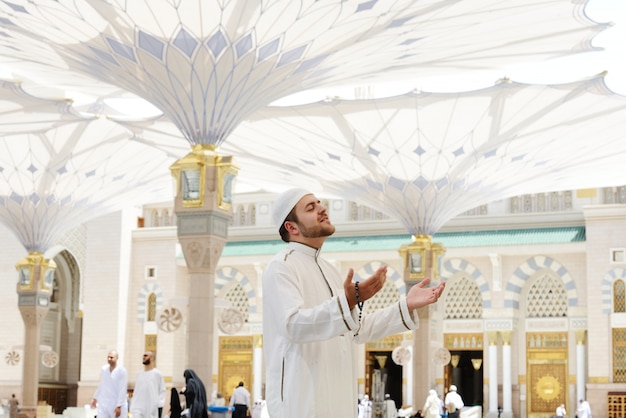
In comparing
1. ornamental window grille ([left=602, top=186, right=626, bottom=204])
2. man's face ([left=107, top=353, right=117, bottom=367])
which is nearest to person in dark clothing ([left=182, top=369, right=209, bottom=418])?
man's face ([left=107, top=353, right=117, bottom=367])

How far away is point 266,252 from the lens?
24.8 metres

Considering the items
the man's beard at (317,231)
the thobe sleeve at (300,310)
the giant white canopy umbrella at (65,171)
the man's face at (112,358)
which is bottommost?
the man's face at (112,358)

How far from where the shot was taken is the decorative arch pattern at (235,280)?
25.2 metres

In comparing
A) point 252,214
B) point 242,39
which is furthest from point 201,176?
point 252,214

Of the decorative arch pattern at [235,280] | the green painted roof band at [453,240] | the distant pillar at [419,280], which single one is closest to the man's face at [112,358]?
the distant pillar at [419,280]

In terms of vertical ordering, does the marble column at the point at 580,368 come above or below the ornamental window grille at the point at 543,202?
below

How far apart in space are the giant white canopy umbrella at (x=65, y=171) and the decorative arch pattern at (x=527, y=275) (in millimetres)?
8127

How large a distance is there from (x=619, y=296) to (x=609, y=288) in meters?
0.35

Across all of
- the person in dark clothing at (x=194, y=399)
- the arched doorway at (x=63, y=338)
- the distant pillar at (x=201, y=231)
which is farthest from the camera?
the arched doorway at (x=63, y=338)

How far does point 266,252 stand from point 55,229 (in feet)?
22.5

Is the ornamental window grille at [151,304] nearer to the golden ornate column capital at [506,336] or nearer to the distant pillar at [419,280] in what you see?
the golden ornate column capital at [506,336]

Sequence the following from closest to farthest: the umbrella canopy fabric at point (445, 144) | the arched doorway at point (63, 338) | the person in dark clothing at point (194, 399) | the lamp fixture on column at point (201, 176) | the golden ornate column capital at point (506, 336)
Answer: the person in dark clothing at point (194, 399) < the lamp fixture on column at point (201, 176) < the umbrella canopy fabric at point (445, 144) < the golden ornate column capital at point (506, 336) < the arched doorway at point (63, 338)

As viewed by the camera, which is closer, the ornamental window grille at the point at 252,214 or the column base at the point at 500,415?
the column base at the point at 500,415

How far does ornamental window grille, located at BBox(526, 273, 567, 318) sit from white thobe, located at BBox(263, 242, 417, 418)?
20.5 meters
